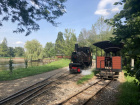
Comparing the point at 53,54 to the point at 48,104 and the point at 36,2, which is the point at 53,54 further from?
the point at 48,104

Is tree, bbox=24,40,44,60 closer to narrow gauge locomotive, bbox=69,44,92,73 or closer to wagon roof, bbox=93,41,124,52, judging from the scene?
narrow gauge locomotive, bbox=69,44,92,73

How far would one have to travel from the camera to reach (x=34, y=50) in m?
50.8

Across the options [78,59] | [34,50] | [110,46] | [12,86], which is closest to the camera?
[12,86]

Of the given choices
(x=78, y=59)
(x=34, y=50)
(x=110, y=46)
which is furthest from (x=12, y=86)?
(x=34, y=50)

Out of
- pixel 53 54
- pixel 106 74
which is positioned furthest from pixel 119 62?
pixel 53 54

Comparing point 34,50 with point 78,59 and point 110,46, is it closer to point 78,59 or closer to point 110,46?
point 78,59

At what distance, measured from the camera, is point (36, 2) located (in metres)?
8.99

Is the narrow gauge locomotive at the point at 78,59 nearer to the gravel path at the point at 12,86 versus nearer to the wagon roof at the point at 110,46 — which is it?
the wagon roof at the point at 110,46

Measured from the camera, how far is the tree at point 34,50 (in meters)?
46.7

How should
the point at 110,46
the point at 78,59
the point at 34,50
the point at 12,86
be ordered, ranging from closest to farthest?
the point at 12,86, the point at 110,46, the point at 78,59, the point at 34,50

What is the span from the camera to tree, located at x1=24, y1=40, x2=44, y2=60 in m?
46.7

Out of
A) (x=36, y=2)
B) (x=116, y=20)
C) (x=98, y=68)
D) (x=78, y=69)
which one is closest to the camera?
(x=36, y=2)

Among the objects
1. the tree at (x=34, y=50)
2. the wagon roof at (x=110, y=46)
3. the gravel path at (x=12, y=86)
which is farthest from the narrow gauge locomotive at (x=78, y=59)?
the tree at (x=34, y=50)

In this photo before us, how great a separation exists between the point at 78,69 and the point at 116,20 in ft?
22.7
